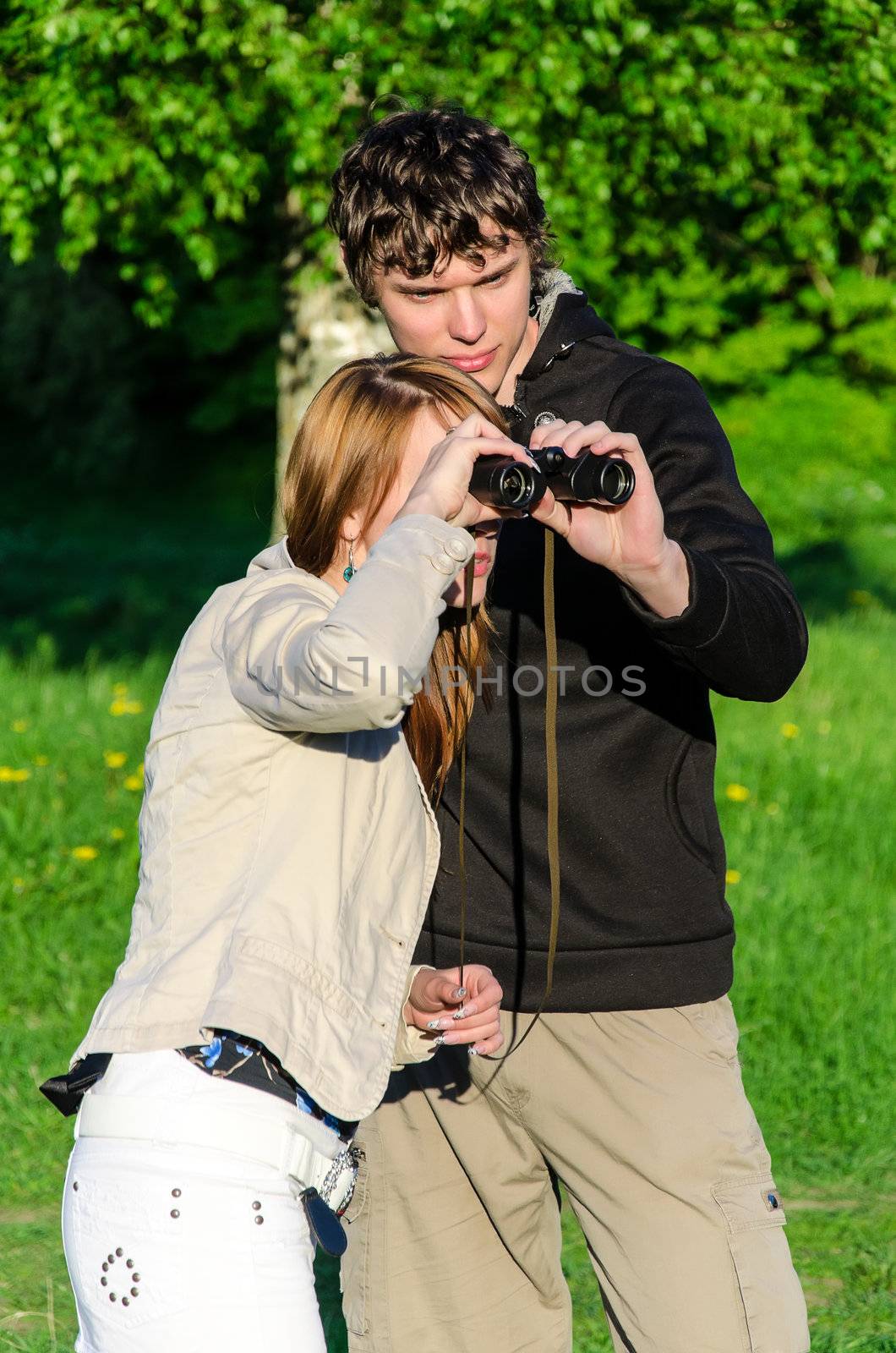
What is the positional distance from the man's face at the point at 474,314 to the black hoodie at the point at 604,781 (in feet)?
0.36

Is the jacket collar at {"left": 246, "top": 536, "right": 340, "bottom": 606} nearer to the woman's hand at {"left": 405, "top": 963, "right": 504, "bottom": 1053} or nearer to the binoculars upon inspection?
the binoculars

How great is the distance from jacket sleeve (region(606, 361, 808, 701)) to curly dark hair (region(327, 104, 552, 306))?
37 cm

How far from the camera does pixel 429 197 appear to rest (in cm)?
264

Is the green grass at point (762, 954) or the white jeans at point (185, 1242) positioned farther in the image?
the green grass at point (762, 954)

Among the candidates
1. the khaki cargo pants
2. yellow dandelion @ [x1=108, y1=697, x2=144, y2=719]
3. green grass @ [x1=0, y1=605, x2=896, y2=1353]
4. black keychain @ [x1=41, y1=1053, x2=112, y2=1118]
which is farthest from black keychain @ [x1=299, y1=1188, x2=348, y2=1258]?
yellow dandelion @ [x1=108, y1=697, x2=144, y2=719]

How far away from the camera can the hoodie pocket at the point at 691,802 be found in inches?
100

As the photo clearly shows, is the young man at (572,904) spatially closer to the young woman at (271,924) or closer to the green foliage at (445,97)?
the young woman at (271,924)

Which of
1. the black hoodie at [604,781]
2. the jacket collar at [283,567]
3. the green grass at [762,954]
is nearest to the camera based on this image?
the jacket collar at [283,567]

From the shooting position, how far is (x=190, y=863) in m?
2.08

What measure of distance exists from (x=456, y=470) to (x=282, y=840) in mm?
539

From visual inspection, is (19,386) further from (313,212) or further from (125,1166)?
(125,1166)

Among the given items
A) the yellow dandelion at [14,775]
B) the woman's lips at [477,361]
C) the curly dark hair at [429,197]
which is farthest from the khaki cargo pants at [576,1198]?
the yellow dandelion at [14,775]

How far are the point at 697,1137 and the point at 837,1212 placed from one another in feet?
6.68

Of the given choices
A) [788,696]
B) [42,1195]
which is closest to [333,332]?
[788,696]
